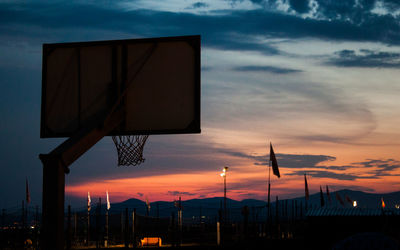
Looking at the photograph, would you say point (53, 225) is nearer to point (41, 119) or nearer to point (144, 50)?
point (41, 119)

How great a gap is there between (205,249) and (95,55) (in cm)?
1382

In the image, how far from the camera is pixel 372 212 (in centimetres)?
2278

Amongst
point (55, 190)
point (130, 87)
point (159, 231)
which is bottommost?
point (159, 231)

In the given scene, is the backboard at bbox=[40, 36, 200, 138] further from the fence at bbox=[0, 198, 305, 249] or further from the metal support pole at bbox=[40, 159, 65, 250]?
the fence at bbox=[0, 198, 305, 249]

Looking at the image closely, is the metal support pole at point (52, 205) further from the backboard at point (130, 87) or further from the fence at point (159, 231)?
the fence at point (159, 231)

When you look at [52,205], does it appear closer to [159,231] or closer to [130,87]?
[130,87]

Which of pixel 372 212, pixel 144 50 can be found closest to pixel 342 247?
pixel 144 50

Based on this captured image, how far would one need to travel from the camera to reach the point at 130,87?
12836 mm

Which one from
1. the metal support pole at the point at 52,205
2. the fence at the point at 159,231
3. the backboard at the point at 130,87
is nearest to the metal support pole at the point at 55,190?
the metal support pole at the point at 52,205

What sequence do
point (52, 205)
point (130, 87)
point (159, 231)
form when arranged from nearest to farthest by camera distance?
point (52, 205) → point (130, 87) → point (159, 231)

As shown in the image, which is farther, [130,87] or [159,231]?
[159,231]

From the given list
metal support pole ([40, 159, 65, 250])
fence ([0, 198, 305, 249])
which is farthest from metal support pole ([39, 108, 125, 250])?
fence ([0, 198, 305, 249])

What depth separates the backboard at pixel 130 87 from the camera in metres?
12.6

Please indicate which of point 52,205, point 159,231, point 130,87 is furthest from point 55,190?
point 159,231
